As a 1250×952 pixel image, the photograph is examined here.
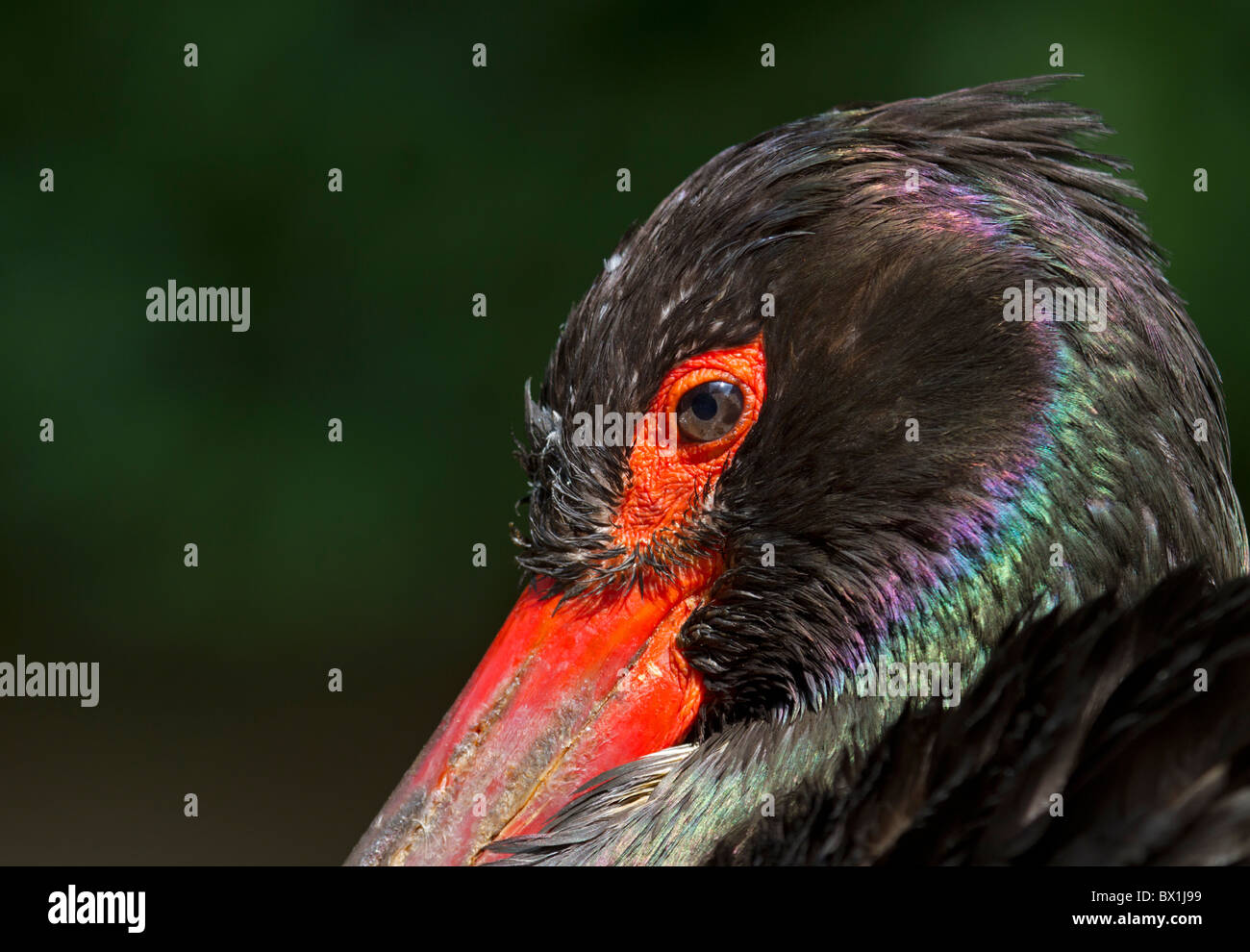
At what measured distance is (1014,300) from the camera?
2.60 m

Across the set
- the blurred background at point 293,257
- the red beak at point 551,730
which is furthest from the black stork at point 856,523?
the blurred background at point 293,257

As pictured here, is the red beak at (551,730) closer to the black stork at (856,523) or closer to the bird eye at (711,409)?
the black stork at (856,523)

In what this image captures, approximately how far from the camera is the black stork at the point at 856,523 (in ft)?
7.77

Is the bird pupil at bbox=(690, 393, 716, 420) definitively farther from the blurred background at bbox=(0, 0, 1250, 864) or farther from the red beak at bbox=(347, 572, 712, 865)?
the blurred background at bbox=(0, 0, 1250, 864)

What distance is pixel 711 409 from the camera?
9.13ft

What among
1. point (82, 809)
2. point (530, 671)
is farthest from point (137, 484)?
point (530, 671)

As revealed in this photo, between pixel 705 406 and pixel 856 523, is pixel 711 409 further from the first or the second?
pixel 856 523

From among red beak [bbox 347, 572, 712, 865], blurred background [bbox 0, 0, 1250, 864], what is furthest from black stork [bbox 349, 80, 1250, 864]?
blurred background [bbox 0, 0, 1250, 864]

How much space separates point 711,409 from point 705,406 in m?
0.01

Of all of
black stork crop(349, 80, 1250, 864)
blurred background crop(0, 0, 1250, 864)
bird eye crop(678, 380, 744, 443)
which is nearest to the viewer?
black stork crop(349, 80, 1250, 864)

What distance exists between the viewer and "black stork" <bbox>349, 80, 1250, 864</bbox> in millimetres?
2367

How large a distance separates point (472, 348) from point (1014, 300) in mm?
4437

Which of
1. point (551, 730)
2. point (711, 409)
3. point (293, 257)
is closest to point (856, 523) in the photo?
point (711, 409)
